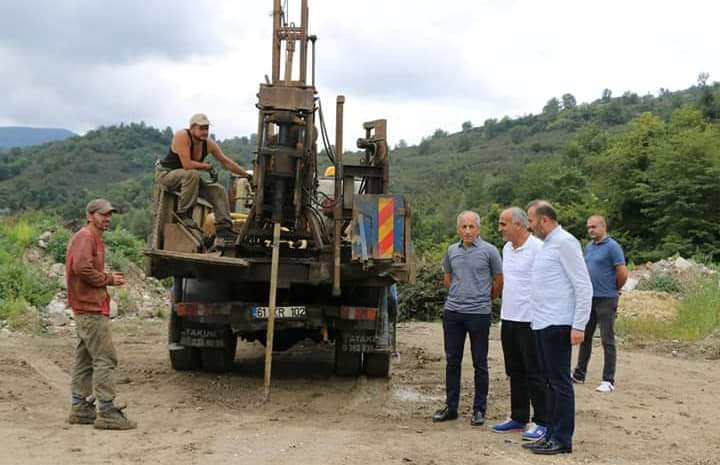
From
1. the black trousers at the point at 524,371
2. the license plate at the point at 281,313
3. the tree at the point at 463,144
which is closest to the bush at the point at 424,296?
the license plate at the point at 281,313

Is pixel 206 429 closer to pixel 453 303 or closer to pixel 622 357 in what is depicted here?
pixel 453 303

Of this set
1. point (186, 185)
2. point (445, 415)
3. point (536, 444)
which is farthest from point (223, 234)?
point (536, 444)

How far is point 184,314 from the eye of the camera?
858 centimetres

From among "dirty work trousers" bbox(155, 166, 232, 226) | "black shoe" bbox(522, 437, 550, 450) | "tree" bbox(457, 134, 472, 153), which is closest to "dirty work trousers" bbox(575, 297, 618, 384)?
"black shoe" bbox(522, 437, 550, 450)

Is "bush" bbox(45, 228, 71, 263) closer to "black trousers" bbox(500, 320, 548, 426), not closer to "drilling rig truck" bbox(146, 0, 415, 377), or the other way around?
"drilling rig truck" bbox(146, 0, 415, 377)

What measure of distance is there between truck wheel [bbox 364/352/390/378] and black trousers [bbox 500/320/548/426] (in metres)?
2.36

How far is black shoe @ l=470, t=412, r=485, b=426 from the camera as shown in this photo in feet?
22.7

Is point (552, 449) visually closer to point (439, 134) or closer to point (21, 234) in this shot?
point (21, 234)

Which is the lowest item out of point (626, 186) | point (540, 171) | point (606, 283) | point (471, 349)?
point (471, 349)

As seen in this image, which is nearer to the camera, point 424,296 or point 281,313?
point 281,313

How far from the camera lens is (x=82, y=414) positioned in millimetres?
6586

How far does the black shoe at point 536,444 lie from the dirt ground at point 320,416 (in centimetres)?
7

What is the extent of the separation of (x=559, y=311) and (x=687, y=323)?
8.35m

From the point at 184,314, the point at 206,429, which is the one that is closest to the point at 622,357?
the point at 184,314
